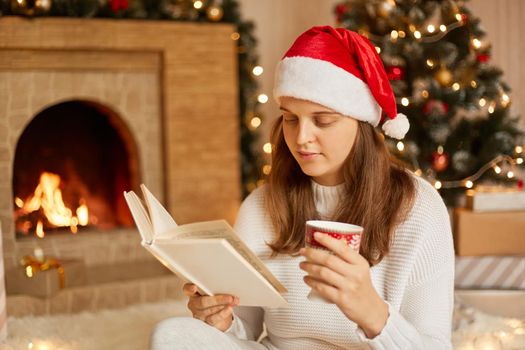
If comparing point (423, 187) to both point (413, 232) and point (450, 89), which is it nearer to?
point (413, 232)

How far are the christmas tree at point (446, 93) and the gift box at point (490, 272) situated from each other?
16.6 inches

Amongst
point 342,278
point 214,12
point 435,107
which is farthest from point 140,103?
point 342,278

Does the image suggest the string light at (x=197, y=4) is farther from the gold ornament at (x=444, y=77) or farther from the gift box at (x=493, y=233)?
the gift box at (x=493, y=233)

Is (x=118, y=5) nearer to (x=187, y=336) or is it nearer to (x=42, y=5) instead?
(x=42, y=5)

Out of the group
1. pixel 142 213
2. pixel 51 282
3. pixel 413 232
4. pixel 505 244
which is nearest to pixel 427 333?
pixel 413 232

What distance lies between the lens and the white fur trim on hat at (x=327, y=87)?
1.43m

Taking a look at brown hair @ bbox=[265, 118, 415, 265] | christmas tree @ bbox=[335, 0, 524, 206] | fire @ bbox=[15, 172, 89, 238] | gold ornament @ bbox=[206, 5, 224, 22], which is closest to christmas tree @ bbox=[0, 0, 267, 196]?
gold ornament @ bbox=[206, 5, 224, 22]

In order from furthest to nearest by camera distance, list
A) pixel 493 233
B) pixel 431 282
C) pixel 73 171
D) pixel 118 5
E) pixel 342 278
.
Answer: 1. pixel 73 171
2. pixel 118 5
3. pixel 493 233
4. pixel 431 282
5. pixel 342 278

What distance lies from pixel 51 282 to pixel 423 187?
176 cm

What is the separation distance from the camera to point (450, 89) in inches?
121

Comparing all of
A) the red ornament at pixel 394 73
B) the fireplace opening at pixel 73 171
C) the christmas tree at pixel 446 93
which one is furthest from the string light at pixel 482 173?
the fireplace opening at pixel 73 171

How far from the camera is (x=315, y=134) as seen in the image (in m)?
1.43

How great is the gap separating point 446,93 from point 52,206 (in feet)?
6.36

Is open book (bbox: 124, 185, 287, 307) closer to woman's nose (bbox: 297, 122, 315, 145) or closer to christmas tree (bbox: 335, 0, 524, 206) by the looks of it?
woman's nose (bbox: 297, 122, 315, 145)
